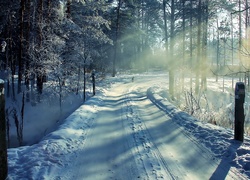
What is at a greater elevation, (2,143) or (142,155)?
(2,143)

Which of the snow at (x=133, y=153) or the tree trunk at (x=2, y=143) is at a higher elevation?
the tree trunk at (x=2, y=143)

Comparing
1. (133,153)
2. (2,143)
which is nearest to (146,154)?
(133,153)

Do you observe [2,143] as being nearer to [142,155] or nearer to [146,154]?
[142,155]

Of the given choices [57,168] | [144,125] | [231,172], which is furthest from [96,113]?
[231,172]

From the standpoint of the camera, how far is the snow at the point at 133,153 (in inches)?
164

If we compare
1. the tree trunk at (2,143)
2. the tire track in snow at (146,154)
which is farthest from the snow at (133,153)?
the tree trunk at (2,143)

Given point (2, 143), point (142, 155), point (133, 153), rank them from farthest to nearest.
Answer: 1. point (133, 153)
2. point (142, 155)
3. point (2, 143)

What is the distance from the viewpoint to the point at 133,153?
5133mm

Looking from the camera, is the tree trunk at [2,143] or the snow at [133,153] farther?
the snow at [133,153]

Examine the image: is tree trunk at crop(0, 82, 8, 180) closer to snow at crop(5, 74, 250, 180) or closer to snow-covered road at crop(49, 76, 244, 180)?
snow at crop(5, 74, 250, 180)

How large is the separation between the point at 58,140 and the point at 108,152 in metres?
1.36

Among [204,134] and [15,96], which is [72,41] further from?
[204,134]

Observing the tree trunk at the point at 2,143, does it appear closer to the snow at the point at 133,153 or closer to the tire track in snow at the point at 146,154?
the snow at the point at 133,153

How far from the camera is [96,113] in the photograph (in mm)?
9617
